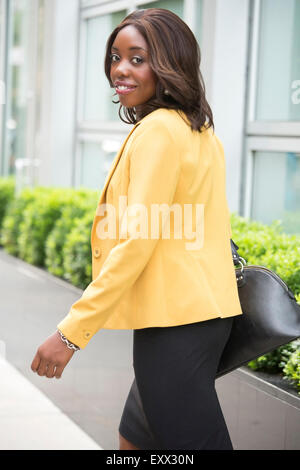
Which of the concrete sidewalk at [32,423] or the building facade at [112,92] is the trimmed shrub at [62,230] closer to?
the building facade at [112,92]

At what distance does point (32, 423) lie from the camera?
13.7ft

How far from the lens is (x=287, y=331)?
7.46 ft

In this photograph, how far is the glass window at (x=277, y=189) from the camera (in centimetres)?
509

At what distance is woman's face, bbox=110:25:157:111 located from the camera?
212 cm

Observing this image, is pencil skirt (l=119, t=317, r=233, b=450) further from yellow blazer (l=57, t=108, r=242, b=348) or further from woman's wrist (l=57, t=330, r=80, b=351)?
woman's wrist (l=57, t=330, r=80, b=351)

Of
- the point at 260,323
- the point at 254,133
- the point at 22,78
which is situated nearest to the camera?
the point at 260,323

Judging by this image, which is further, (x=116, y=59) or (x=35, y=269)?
(x=35, y=269)

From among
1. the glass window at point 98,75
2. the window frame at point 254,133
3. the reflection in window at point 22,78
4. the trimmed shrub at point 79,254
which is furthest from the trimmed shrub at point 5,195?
the window frame at point 254,133

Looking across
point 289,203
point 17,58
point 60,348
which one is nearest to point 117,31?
point 60,348

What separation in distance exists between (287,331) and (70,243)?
4.23m

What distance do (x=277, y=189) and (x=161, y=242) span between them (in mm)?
3358

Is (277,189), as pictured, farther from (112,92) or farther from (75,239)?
(112,92)

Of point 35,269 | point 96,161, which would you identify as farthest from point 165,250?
point 96,161
